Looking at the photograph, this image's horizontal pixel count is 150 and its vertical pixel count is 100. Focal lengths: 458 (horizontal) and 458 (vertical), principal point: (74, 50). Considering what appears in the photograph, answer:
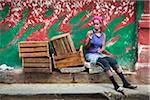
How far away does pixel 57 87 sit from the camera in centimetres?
Answer: 866

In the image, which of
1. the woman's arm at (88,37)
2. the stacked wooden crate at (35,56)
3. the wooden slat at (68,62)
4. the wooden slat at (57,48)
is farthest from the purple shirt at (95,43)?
the stacked wooden crate at (35,56)

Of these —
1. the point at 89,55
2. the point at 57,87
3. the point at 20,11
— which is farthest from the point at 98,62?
the point at 20,11

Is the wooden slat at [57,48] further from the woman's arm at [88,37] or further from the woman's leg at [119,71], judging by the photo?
the woman's leg at [119,71]

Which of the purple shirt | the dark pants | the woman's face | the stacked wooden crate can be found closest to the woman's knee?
the dark pants

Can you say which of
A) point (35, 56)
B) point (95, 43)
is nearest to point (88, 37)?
point (95, 43)

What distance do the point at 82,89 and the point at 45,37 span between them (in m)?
1.43

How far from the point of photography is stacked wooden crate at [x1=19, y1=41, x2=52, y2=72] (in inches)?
347

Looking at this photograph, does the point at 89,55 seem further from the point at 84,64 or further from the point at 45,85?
the point at 45,85

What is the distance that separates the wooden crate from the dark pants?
442 mm

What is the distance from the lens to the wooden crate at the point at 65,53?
8805 millimetres

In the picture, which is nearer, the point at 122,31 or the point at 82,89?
the point at 82,89

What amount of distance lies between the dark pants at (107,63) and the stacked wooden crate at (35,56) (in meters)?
1.02

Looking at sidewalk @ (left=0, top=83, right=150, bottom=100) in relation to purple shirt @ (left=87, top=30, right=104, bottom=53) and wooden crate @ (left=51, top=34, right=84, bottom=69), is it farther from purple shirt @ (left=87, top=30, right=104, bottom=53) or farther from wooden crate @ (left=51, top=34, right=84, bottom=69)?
purple shirt @ (left=87, top=30, right=104, bottom=53)

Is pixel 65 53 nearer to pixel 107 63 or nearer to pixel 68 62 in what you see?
pixel 68 62
